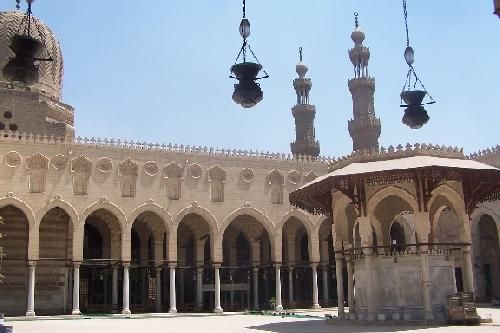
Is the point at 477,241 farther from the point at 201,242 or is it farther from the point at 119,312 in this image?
the point at 119,312

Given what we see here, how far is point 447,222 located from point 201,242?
14591 millimetres

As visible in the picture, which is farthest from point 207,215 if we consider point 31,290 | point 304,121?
point 304,121

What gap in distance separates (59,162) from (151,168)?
15.3 feet

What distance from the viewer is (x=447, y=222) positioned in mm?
35750

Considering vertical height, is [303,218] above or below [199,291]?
above

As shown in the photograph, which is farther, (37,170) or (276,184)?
(276,184)

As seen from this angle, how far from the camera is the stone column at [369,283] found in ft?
60.9

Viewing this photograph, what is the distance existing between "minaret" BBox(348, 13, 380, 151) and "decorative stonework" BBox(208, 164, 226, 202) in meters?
16.5

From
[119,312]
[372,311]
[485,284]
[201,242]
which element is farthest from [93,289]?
[485,284]

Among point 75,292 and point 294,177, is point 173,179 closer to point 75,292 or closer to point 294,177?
point 294,177

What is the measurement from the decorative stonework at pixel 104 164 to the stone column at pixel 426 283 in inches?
705

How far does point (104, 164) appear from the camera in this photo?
30906mm

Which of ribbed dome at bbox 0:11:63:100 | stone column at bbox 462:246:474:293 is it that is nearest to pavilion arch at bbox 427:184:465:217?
stone column at bbox 462:246:474:293

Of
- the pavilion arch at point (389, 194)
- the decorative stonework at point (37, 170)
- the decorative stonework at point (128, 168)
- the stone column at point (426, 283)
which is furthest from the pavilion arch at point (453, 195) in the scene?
the decorative stonework at point (37, 170)
